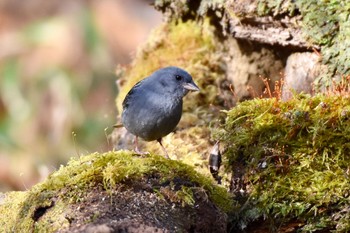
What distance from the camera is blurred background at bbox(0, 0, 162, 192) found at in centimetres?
1124

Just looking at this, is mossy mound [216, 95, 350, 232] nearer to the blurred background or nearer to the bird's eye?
the bird's eye

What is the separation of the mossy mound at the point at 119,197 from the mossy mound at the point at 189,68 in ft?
6.05

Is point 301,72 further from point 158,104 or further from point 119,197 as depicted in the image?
point 119,197

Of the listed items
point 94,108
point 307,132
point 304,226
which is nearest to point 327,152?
point 307,132

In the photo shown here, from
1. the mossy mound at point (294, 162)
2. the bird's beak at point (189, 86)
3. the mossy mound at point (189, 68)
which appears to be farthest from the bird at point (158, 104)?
the mossy mound at point (189, 68)

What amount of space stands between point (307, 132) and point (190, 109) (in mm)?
2225

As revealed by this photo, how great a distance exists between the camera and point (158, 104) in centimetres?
520

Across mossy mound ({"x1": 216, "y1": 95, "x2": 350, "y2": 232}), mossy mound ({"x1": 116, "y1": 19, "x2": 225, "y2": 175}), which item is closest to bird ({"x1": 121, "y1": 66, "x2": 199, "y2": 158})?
mossy mound ({"x1": 216, "y1": 95, "x2": 350, "y2": 232})

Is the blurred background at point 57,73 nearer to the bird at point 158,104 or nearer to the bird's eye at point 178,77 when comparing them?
the bird at point 158,104

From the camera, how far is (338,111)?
16.0ft

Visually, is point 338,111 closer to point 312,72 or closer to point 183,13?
point 312,72

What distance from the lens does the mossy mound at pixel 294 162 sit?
4555 mm

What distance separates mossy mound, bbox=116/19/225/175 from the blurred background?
2.26m

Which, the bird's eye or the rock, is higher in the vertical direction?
the bird's eye
